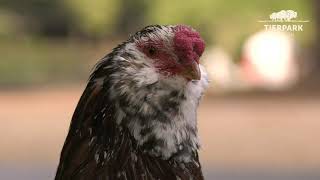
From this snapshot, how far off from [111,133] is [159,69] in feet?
0.86

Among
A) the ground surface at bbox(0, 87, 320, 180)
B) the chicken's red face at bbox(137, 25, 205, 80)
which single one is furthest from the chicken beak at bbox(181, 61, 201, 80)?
the ground surface at bbox(0, 87, 320, 180)

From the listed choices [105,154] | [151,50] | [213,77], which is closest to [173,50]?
[151,50]

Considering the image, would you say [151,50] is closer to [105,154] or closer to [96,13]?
[105,154]

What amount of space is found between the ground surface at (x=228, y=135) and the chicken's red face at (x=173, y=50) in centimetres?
604

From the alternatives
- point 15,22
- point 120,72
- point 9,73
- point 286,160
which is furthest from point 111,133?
point 15,22

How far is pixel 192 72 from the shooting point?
246cm

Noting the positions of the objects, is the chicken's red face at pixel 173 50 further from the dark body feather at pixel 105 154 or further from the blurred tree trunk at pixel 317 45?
the blurred tree trunk at pixel 317 45

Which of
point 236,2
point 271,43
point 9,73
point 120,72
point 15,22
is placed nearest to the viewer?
point 120,72

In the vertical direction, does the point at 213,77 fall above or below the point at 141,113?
below

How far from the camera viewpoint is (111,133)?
8.20 feet

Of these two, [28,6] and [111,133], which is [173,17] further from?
[111,133]

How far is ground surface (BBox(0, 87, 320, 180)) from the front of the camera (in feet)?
29.2

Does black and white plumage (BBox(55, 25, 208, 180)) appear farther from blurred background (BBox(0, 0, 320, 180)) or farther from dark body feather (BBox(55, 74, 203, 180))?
blurred background (BBox(0, 0, 320, 180))

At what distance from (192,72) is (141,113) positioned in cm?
21
